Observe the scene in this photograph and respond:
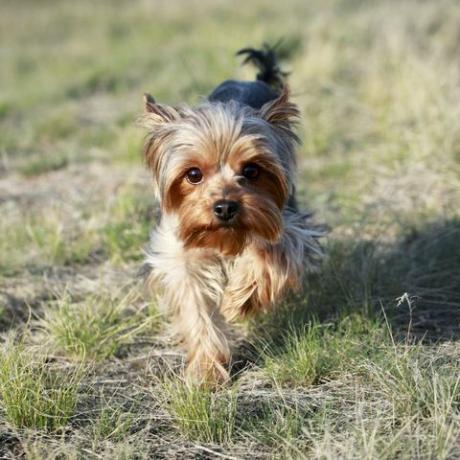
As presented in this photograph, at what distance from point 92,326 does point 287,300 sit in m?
1.02

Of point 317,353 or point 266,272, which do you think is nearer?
point 317,353

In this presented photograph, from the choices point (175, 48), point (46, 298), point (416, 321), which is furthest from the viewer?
point (175, 48)

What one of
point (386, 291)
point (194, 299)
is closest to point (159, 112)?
point (194, 299)

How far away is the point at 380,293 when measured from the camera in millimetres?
4438

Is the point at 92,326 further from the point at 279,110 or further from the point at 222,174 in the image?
the point at 279,110

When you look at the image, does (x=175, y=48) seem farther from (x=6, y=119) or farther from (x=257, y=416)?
(x=257, y=416)

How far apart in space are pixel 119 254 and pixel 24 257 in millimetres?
586

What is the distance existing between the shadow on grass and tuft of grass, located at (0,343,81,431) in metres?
1.05

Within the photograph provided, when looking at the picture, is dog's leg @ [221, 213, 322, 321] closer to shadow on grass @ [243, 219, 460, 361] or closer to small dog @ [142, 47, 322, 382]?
small dog @ [142, 47, 322, 382]

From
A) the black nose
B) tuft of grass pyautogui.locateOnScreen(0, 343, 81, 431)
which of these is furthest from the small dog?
tuft of grass pyautogui.locateOnScreen(0, 343, 81, 431)

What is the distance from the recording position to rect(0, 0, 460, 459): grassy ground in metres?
3.18

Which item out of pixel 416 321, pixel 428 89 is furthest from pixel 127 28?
pixel 416 321

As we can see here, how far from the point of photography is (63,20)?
59.2 ft

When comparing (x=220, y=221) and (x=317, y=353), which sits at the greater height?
(x=220, y=221)
